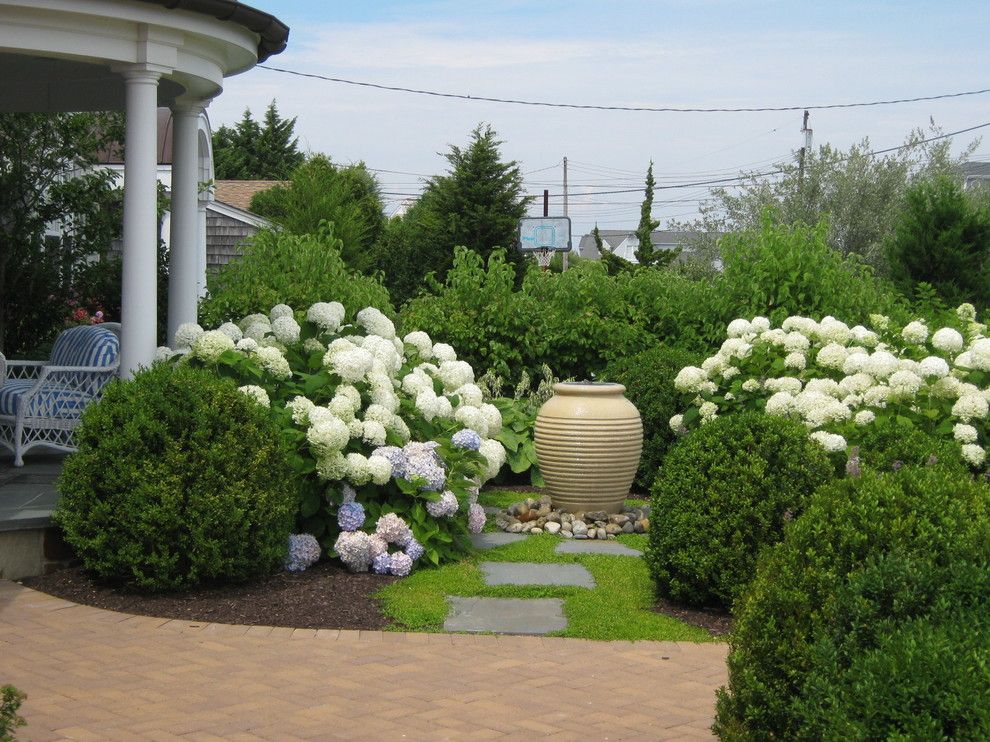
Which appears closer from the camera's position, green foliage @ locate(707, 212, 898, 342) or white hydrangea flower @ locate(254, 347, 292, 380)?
white hydrangea flower @ locate(254, 347, 292, 380)

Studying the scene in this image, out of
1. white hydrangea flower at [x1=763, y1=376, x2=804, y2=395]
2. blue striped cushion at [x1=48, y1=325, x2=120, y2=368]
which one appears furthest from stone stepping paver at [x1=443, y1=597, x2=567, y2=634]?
blue striped cushion at [x1=48, y1=325, x2=120, y2=368]

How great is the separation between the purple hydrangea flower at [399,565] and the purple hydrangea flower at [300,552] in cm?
44

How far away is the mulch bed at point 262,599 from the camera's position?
5.62 metres

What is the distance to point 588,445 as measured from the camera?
8.26 metres

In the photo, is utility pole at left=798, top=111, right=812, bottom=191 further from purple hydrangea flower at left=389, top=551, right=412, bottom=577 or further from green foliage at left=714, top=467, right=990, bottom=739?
green foliage at left=714, top=467, right=990, bottom=739

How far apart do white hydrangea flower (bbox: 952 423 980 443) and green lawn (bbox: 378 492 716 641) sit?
2.04 meters

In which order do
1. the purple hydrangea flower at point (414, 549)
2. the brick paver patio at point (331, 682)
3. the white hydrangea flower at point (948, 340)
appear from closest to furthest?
the brick paver patio at point (331, 682), the purple hydrangea flower at point (414, 549), the white hydrangea flower at point (948, 340)

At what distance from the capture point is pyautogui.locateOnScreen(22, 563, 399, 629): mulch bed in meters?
5.62

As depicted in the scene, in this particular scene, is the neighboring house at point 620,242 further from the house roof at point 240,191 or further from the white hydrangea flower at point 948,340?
the white hydrangea flower at point 948,340

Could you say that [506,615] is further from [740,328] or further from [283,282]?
[283,282]

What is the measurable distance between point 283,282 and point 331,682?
5430mm

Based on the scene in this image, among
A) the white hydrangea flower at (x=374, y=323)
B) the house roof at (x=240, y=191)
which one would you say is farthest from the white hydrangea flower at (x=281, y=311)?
the house roof at (x=240, y=191)

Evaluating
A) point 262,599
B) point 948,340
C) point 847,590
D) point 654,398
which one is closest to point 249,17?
point 262,599

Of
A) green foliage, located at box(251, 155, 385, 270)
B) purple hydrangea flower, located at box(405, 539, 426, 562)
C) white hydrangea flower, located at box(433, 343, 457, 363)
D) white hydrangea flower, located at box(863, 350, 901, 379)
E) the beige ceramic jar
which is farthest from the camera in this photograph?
green foliage, located at box(251, 155, 385, 270)
